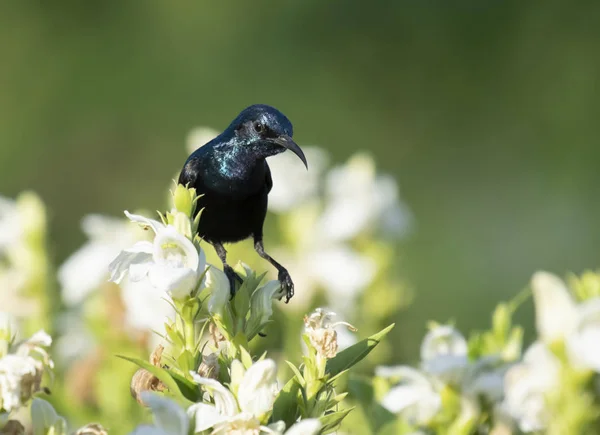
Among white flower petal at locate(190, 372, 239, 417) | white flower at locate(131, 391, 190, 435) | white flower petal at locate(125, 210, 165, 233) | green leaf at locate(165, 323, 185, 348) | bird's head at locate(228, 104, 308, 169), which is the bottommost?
white flower at locate(131, 391, 190, 435)

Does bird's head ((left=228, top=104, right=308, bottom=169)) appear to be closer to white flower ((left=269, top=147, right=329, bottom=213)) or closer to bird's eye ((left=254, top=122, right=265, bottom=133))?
bird's eye ((left=254, top=122, right=265, bottom=133))

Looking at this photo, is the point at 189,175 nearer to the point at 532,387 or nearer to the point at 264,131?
the point at 264,131

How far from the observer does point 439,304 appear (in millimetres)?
4250

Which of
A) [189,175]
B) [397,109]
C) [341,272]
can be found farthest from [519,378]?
[397,109]

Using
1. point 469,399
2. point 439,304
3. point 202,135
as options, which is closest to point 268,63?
point 439,304

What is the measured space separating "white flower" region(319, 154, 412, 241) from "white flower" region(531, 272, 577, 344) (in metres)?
0.86

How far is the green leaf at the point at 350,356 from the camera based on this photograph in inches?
31.8

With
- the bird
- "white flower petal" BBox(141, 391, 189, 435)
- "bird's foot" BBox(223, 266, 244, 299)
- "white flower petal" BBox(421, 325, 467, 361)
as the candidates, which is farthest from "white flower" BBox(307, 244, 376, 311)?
"white flower petal" BBox(141, 391, 189, 435)

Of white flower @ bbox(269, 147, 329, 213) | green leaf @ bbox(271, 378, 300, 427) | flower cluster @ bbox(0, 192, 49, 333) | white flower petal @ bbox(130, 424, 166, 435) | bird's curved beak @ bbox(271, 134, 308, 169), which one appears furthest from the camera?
white flower @ bbox(269, 147, 329, 213)

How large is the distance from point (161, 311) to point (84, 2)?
18.6ft

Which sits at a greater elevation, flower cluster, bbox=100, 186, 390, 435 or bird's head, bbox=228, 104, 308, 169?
bird's head, bbox=228, 104, 308, 169

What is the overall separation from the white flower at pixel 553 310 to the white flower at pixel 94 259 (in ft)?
2.81

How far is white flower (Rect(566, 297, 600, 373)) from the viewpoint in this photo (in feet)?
3.29

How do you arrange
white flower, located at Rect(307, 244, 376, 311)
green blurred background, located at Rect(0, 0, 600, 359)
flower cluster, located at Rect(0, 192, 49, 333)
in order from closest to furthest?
flower cluster, located at Rect(0, 192, 49, 333) < white flower, located at Rect(307, 244, 376, 311) < green blurred background, located at Rect(0, 0, 600, 359)
